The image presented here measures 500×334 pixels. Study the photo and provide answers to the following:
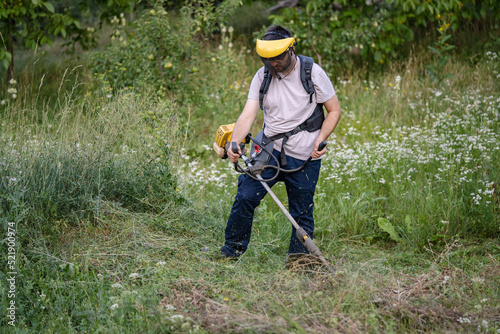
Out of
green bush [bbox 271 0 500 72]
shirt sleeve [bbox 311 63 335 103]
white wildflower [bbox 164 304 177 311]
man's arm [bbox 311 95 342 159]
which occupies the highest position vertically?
shirt sleeve [bbox 311 63 335 103]

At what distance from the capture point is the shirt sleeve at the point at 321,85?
3705mm

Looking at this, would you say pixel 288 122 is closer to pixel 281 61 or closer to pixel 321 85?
pixel 321 85

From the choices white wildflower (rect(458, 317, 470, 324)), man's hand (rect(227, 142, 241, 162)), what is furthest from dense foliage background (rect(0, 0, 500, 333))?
man's hand (rect(227, 142, 241, 162))

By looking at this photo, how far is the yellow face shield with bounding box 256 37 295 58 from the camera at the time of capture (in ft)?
11.5

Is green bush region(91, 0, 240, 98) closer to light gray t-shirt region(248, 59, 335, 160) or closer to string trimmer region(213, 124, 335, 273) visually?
string trimmer region(213, 124, 335, 273)

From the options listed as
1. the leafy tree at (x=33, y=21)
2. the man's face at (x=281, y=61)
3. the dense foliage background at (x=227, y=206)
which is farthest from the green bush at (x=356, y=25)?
the man's face at (x=281, y=61)

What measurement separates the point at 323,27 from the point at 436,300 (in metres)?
6.24

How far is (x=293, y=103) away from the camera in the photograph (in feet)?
12.3

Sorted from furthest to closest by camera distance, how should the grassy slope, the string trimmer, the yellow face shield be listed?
the string trimmer < the yellow face shield < the grassy slope

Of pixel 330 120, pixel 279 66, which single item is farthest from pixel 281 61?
pixel 330 120

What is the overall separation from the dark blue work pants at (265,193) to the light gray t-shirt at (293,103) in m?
0.13

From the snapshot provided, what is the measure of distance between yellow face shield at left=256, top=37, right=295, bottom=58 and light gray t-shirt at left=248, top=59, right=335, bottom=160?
255 millimetres

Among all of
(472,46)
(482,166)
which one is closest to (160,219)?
(482,166)

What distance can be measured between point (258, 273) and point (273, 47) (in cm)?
175
